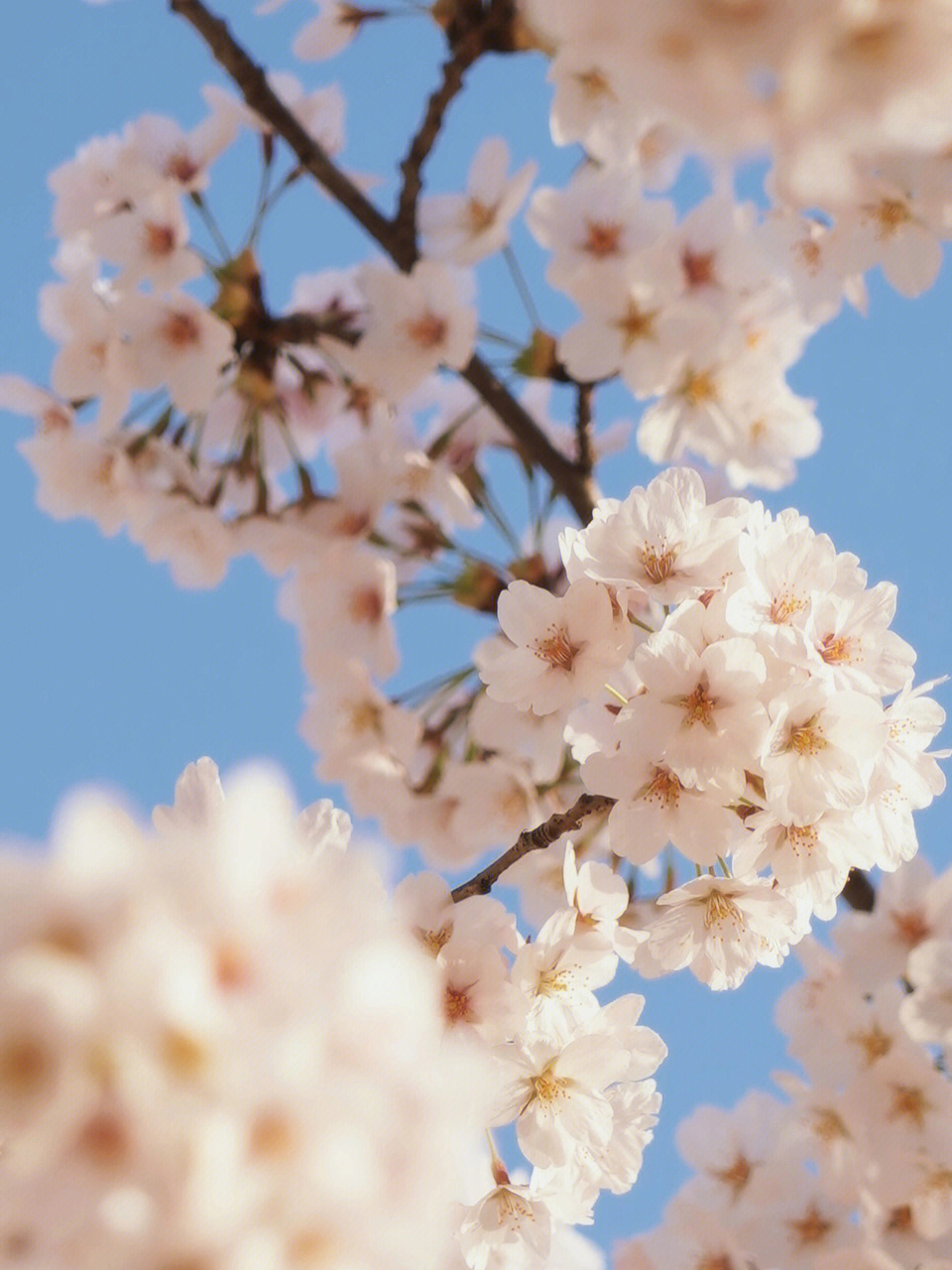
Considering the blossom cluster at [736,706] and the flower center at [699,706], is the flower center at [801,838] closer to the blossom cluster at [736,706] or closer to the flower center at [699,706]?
the blossom cluster at [736,706]

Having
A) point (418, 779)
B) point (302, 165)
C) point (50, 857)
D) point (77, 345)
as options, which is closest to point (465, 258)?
point (302, 165)

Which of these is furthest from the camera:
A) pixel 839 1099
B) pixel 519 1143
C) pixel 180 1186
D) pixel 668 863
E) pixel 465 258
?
pixel 465 258

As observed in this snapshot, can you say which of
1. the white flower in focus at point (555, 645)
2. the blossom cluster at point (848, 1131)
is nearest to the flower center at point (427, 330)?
the white flower in focus at point (555, 645)

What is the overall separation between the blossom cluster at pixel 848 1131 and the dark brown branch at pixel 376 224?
883 mm

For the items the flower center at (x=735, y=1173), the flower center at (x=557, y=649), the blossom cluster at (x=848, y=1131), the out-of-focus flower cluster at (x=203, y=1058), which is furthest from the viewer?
the flower center at (x=735, y=1173)

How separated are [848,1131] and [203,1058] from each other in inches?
73.8

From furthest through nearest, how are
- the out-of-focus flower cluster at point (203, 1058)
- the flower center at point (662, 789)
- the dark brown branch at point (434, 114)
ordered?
the dark brown branch at point (434, 114) → the flower center at point (662, 789) → the out-of-focus flower cluster at point (203, 1058)

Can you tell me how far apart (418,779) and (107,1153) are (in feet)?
6.95

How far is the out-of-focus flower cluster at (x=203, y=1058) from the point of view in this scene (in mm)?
582

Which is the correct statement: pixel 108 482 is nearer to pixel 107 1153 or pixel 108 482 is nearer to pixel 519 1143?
pixel 519 1143

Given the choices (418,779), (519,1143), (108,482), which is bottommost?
(519,1143)

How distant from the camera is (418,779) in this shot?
2711mm

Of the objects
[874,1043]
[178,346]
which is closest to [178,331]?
[178,346]

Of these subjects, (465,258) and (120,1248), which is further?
(465,258)
